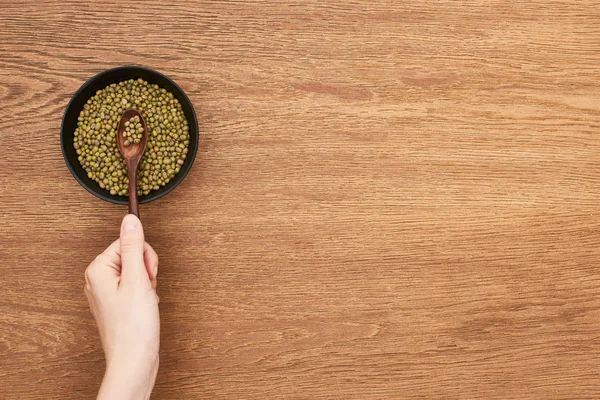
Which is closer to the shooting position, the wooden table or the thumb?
the thumb

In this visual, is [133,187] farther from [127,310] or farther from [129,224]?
[127,310]

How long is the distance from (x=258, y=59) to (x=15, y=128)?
0.53 metres

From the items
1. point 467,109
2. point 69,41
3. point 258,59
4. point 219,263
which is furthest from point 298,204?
Answer: point 69,41

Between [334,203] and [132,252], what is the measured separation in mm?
435

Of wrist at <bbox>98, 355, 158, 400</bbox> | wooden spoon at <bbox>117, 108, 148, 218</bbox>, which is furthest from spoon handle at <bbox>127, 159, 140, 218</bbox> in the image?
wrist at <bbox>98, 355, 158, 400</bbox>

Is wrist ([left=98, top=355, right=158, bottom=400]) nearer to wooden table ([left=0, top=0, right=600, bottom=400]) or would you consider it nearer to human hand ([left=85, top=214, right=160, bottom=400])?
human hand ([left=85, top=214, right=160, bottom=400])

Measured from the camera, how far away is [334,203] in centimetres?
115

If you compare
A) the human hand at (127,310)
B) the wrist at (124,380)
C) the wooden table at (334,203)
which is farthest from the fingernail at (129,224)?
the wrist at (124,380)

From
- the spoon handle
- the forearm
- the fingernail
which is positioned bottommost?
the forearm

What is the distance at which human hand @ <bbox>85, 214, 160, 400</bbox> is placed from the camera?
39.3 inches

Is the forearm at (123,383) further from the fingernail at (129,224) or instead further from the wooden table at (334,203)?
the fingernail at (129,224)

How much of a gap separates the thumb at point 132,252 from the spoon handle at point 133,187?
Answer: 1.3 inches

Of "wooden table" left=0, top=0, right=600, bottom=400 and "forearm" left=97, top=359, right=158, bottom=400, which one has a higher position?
"wooden table" left=0, top=0, right=600, bottom=400

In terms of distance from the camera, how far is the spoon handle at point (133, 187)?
40.7 inches
